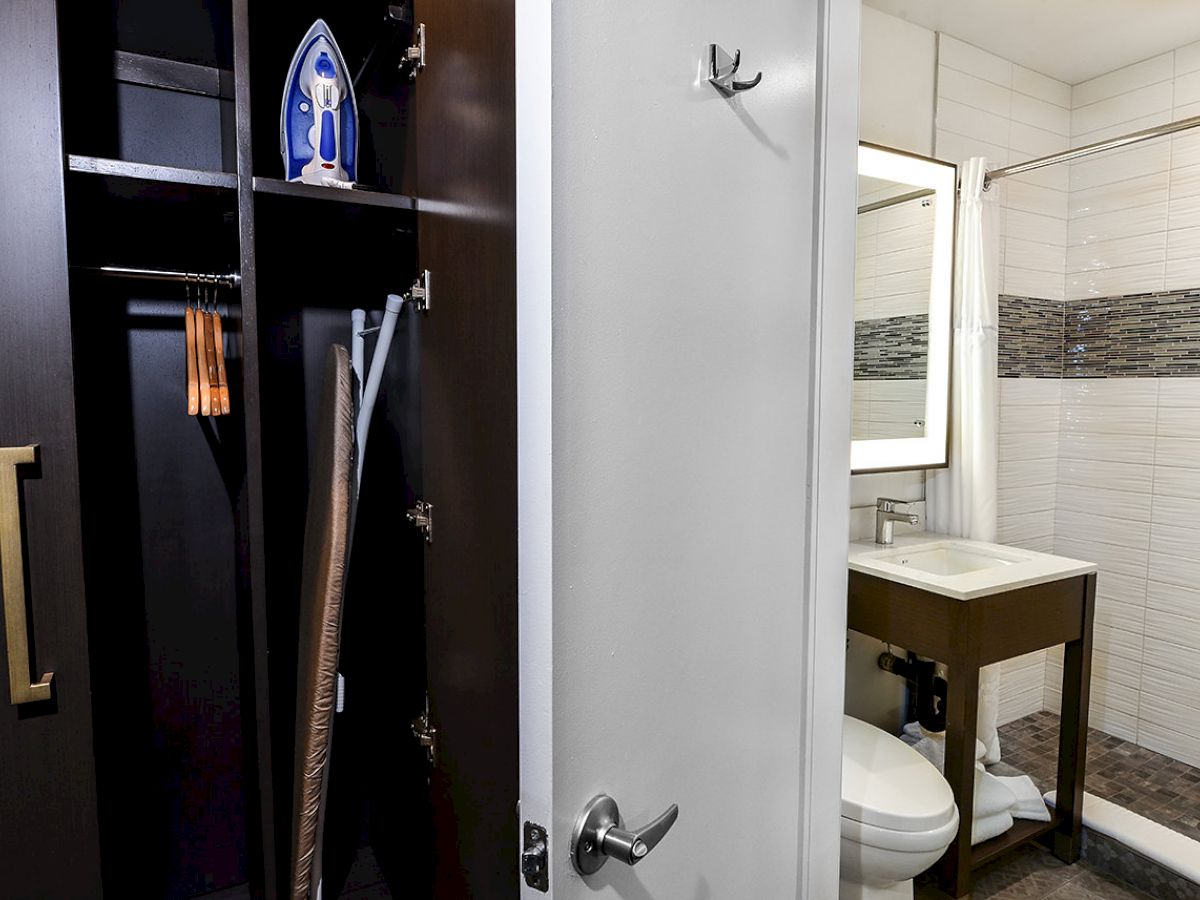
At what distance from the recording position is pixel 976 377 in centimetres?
229

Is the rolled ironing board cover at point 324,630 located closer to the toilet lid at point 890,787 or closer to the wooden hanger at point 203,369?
the wooden hanger at point 203,369

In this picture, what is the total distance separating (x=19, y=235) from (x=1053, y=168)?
3197 millimetres

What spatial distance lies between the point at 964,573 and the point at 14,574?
2.21 metres

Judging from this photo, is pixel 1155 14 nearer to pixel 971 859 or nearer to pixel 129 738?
pixel 971 859

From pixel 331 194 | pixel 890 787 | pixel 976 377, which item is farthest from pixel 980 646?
pixel 331 194

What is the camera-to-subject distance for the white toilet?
1.53m

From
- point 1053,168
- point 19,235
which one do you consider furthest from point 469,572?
point 1053,168

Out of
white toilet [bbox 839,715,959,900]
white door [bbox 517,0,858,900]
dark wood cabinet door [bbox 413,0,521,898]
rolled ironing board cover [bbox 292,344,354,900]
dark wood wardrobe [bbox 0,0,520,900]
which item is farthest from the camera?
white toilet [bbox 839,715,959,900]

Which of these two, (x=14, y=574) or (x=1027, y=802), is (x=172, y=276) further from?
(x=1027, y=802)

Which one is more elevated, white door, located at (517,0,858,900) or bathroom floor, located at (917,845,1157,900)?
white door, located at (517,0,858,900)

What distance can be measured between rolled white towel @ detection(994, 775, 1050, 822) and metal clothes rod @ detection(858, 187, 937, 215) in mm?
1787

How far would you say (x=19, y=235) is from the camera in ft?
3.38

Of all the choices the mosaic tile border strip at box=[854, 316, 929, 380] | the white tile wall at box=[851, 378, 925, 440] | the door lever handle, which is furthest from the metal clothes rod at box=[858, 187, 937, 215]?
the door lever handle

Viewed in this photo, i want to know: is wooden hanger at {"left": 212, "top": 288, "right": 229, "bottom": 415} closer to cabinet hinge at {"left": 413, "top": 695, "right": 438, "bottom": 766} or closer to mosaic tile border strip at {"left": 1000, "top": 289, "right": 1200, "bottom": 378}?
cabinet hinge at {"left": 413, "top": 695, "right": 438, "bottom": 766}
